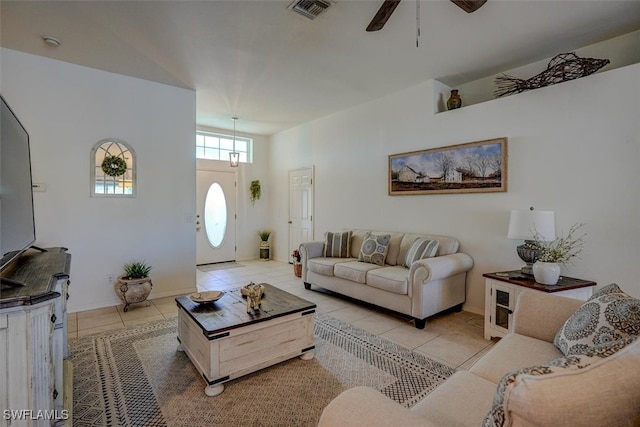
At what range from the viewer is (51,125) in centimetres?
346

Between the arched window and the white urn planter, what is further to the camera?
the arched window

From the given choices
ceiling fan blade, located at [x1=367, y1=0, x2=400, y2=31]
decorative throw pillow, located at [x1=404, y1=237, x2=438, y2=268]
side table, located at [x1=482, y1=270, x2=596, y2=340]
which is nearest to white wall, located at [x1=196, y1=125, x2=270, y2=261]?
decorative throw pillow, located at [x1=404, y1=237, x2=438, y2=268]

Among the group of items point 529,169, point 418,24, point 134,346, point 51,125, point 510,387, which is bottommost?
point 134,346

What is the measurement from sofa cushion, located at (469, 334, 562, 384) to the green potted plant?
5945 mm

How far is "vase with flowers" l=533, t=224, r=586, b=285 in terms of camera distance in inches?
101

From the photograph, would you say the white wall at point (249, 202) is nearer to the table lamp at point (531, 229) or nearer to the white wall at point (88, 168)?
the white wall at point (88, 168)

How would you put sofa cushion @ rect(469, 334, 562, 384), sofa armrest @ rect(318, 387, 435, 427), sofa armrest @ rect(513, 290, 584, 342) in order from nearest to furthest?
sofa armrest @ rect(318, 387, 435, 427)
sofa cushion @ rect(469, 334, 562, 384)
sofa armrest @ rect(513, 290, 584, 342)

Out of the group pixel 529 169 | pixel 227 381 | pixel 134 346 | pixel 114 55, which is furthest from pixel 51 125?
pixel 529 169

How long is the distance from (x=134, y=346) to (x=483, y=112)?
428cm

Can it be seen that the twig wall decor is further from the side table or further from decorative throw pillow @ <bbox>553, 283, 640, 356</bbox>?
decorative throw pillow @ <bbox>553, 283, 640, 356</bbox>

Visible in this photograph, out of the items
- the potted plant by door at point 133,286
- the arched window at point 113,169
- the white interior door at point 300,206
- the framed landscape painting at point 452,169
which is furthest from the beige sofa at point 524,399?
the white interior door at point 300,206

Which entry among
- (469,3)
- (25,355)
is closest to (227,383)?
(25,355)

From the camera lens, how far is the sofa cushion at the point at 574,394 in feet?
2.28

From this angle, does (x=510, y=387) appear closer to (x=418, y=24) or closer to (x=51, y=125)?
(x=418, y=24)
